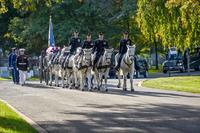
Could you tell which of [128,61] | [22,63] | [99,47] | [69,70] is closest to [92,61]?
[99,47]

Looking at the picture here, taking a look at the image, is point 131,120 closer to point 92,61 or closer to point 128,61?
point 128,61

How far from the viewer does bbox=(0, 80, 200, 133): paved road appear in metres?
13.9

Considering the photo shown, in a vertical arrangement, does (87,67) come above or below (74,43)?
below

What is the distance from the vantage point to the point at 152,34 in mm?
35188

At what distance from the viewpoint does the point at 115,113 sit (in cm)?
1691

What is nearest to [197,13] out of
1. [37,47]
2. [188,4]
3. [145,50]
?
[188,4]

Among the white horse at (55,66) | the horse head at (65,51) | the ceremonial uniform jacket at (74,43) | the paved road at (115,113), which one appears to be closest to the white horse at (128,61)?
the paved road at (115,113)

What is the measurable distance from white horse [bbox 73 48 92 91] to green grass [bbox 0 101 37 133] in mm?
10564

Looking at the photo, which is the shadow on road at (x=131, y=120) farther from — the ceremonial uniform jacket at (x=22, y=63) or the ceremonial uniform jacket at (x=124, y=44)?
the ceremonial uniform jacket at (x=22, y=63)

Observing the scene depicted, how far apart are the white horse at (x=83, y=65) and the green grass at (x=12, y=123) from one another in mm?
10564

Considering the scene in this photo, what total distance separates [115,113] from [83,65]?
1183cm

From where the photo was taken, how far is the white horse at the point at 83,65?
2822 centimetres

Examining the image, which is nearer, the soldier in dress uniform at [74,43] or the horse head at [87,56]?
the horse head at [87,56]

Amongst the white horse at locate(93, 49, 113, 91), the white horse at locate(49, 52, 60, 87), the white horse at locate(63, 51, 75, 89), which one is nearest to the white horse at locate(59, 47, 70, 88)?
the white horse at locate(63, 51, 75, 89)
